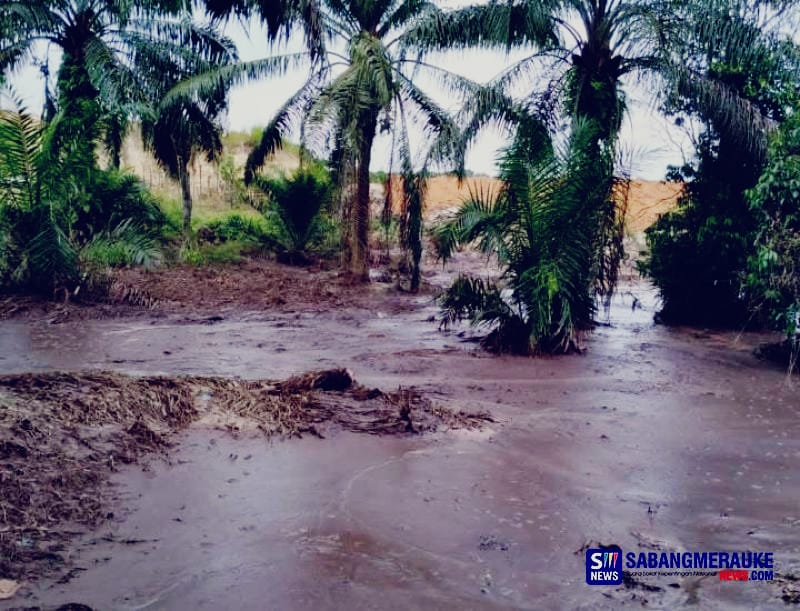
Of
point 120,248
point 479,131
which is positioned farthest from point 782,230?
point 120,248

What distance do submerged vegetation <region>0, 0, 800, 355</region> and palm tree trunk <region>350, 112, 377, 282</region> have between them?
5cm

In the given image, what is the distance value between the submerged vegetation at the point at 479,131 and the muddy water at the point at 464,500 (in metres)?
1.92

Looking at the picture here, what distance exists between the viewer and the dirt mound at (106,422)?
4.24m

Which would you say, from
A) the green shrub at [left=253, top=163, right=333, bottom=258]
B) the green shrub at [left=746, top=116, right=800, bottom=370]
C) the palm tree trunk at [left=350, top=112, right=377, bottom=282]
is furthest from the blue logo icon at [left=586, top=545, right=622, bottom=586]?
the green shrub at [left=253, top=163, right=333, bottom=258]

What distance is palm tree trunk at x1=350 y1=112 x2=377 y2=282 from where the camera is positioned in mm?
16422

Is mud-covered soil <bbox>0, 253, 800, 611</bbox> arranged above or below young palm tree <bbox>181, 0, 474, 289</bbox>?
below

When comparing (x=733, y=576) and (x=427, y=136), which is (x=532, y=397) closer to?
(x=733, y=576)

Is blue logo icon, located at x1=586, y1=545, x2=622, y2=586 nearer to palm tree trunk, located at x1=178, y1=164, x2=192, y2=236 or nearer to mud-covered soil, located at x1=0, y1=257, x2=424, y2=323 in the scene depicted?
mud-covered soil, located at x1=0, y1=257, x2=424, y2=323

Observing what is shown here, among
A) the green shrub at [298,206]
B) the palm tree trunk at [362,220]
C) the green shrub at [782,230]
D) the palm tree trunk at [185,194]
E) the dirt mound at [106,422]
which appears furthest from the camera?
the green shrub at [298,206]

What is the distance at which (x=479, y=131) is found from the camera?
46.4 ft

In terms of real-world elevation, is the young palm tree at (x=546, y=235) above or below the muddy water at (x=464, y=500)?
above

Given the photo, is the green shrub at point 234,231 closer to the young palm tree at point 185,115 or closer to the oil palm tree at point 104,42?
the young palm tree at point 185,115

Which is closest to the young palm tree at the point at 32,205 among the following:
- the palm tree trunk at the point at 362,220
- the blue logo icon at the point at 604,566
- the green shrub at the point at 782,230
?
the palm tree trunk at the point at 362,220

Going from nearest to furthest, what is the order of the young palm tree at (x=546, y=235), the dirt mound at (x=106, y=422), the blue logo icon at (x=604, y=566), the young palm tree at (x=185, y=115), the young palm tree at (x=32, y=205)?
the blue logo icon at (x=604, y=566), the dirt mound at (x=106, y=422), the young palm tree at (x=546, y=235), the young palm tree at (x=32, y=205), the young palm tree at (x=185, y=115)
